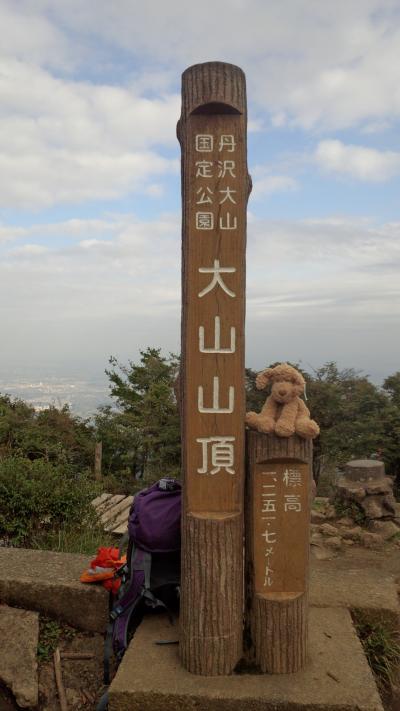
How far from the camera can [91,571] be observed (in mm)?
3430

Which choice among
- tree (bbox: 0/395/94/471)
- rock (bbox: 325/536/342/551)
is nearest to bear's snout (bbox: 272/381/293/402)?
rock (bbox: 325/536/342/551)

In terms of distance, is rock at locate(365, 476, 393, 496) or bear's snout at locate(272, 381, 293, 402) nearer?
bear's snout at locate(272, 381, 293, 402)

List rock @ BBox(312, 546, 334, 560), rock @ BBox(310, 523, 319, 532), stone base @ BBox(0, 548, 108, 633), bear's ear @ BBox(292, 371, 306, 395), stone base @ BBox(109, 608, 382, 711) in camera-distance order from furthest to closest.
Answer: rock @ BBox(310, 523, 319, 532) → rock @ BBox(312, 546, 334, 560) → stone base @ BBox(0, 548, 108, 633) → bear's ear @ BBox(292, 371, 306, 395) → stone base @ BBox(109, 608, 382, 711)

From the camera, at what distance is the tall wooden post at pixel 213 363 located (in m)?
2.64

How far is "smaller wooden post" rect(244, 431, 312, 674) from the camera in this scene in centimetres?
265

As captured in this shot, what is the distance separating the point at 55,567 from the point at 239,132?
3.06m

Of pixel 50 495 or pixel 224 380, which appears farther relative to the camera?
pixel 50 495

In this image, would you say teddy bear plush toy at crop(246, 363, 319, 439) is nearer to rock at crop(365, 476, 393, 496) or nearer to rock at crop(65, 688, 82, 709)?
rock at crop(65, 688, 82, 709)

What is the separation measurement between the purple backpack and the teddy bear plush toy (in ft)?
2.61

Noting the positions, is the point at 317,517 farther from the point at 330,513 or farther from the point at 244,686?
the point at 244,686

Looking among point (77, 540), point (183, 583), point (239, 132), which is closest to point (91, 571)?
point (183, 583)

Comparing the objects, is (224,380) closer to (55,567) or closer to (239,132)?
(239,132)

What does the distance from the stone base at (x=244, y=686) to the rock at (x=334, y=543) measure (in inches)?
113

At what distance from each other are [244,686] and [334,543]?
11.2 feet
